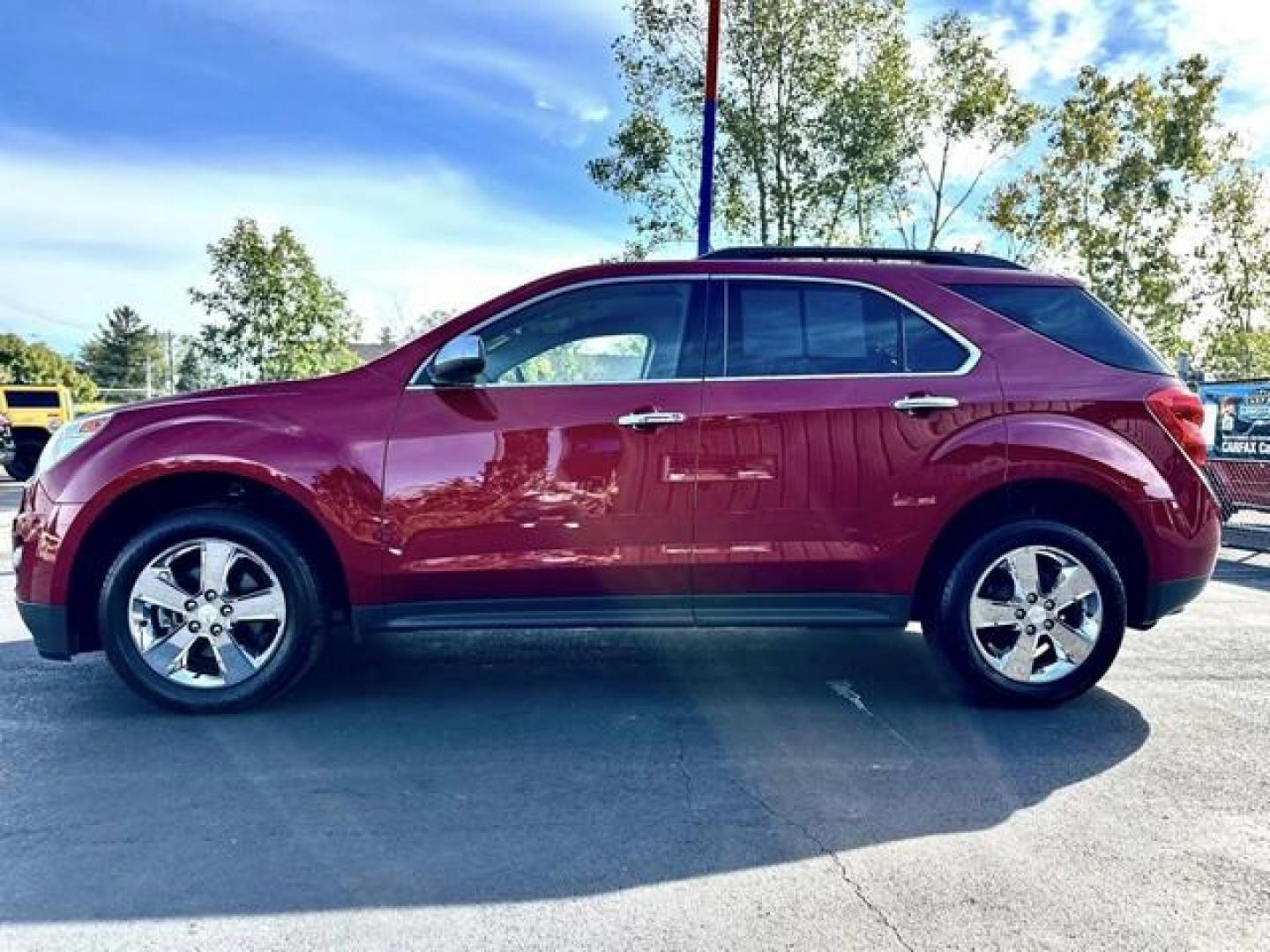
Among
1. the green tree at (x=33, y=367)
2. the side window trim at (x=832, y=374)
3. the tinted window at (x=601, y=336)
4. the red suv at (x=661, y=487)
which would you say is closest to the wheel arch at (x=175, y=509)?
the red suv at (x=661, y=487)

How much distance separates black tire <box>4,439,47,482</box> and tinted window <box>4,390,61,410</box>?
654mm

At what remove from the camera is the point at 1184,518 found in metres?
3.93

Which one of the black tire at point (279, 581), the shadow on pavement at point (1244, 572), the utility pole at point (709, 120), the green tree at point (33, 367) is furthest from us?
the green tree at point (33, 367)

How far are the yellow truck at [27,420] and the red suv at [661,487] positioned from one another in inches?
614

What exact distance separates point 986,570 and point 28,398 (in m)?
18.5

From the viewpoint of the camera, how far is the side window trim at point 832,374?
12.7ft

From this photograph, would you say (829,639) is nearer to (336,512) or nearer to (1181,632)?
(1181,632)

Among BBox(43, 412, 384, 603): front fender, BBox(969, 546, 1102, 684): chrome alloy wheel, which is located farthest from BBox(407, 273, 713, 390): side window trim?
BBox(969, 546, 1102, 684): chrome alloy wheel

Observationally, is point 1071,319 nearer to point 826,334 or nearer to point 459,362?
point 826,334

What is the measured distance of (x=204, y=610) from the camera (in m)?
3.71

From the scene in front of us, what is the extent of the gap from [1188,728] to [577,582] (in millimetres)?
2597

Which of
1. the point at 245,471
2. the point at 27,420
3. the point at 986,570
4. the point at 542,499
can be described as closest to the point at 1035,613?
the point at 986,570

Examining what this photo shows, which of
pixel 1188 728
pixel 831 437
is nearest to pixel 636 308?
pixel 831 437

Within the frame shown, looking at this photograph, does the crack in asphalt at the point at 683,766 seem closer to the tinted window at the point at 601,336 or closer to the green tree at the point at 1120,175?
the tinted window at the point at 601,336
